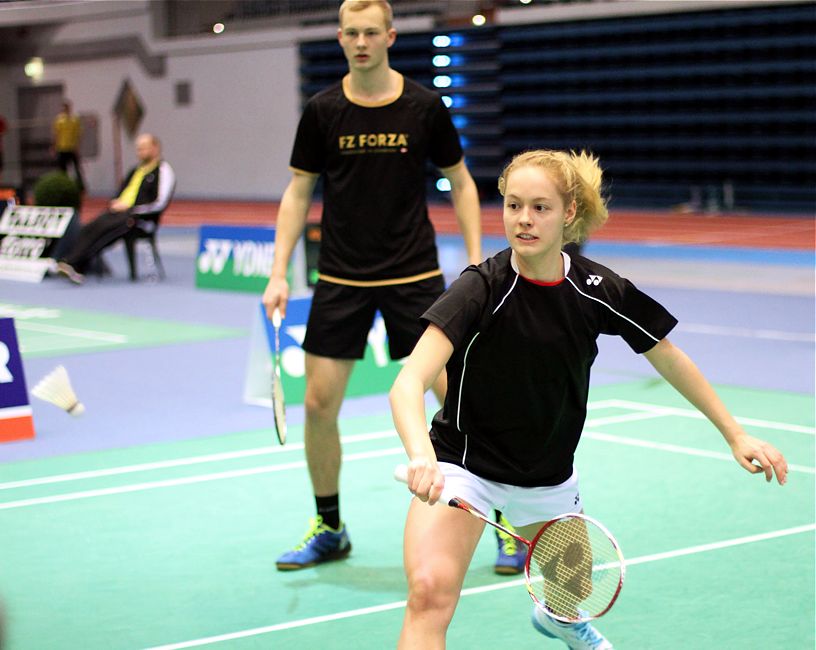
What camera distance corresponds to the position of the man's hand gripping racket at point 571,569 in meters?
2.81

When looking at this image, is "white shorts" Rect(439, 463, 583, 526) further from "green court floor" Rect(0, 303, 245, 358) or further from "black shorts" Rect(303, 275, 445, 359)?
"green court floor" Rect(0, 303, 245, 358)

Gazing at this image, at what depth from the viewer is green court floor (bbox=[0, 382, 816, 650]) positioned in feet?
13.1

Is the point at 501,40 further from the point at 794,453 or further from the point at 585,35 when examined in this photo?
the point at 794,453

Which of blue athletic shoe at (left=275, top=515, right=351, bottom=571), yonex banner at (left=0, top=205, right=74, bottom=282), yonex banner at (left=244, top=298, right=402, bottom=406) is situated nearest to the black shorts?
blue athletic shoe at (left=275, top=515, right=351, bottom=571)

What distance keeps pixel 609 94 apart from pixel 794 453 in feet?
53.6

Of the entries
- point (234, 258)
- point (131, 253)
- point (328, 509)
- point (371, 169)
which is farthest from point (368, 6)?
point (131, 253)

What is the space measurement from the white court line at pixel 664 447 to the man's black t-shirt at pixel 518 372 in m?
3.20

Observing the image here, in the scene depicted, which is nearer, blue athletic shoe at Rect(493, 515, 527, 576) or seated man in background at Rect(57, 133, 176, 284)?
blue athletic shoe at Rect(493, 515, 527, 576)

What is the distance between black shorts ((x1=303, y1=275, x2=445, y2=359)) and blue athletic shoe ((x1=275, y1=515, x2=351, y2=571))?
65 centimetres

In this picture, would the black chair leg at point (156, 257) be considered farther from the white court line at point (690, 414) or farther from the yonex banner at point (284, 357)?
the white court line at point (690, 414)

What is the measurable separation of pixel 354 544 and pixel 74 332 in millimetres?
6213

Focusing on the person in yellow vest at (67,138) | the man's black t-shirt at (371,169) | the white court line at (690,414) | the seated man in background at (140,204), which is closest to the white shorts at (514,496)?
the man's black t-shirt at (371,169)

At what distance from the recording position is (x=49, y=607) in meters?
4.23

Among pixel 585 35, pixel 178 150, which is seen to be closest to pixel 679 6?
pixel 585 35
